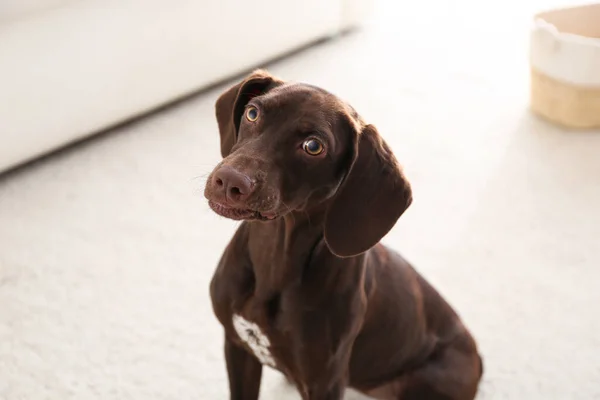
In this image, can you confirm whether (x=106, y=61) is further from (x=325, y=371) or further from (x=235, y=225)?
(x=325, y=371)

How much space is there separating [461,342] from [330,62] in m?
1.61

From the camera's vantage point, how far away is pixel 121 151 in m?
2.27

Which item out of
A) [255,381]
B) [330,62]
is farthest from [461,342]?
[330,62]

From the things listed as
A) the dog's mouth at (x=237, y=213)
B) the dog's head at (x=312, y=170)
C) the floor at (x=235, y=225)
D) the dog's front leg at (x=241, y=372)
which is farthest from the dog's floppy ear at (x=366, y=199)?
the floor at (x=235, y=225)

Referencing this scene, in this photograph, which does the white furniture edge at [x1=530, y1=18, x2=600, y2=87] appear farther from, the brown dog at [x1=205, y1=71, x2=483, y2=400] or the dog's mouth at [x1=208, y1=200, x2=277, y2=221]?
the dog's mouth at [x1=208, y1=200, x2=277, y2=221]

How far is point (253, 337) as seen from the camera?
120cm

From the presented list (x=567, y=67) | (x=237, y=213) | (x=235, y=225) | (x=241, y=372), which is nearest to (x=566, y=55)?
(x=567, y=67)

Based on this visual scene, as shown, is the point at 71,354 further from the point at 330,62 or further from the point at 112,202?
the point at 330,62

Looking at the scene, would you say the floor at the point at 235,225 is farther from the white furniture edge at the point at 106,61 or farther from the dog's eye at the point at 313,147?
the dog's eye at the point at 313,147

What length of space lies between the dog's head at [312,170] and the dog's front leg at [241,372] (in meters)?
0.37

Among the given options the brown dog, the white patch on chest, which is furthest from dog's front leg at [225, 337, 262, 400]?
the white patch on chest

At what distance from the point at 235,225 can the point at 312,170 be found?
0.99 meters

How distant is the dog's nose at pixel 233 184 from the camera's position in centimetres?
95

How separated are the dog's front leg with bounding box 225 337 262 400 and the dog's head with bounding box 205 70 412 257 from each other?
0.37 metres
